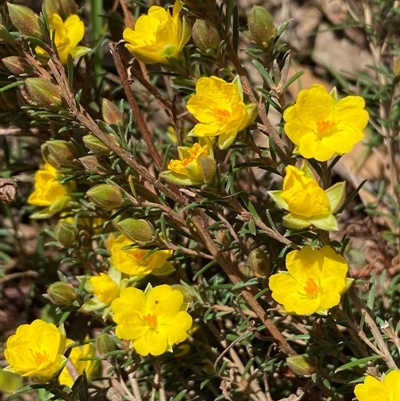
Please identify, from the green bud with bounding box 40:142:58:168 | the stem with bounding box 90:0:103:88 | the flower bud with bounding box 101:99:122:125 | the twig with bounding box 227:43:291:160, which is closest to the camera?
the twig with bounding box 227:43:291:160

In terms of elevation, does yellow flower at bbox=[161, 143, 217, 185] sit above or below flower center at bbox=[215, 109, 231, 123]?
below

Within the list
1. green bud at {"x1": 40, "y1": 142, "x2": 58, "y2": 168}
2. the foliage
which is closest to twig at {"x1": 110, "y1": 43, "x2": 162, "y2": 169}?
the foliage

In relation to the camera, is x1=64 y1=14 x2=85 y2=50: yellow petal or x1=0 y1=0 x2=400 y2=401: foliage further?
x1=64 y1=14 x2=85 y2=50: yellow petal

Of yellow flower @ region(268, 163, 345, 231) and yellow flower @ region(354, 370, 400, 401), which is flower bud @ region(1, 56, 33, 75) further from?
yellow flower @ region(354, 370, 400, 401)

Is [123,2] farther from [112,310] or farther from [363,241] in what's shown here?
[363,241]

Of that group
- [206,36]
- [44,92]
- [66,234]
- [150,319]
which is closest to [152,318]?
[150,319]

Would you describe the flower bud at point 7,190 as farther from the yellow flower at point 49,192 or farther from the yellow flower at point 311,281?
the yellow flower at point 311,281

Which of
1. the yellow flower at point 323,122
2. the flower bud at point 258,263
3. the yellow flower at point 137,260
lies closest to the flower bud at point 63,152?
the yellow flower at point 137,260
